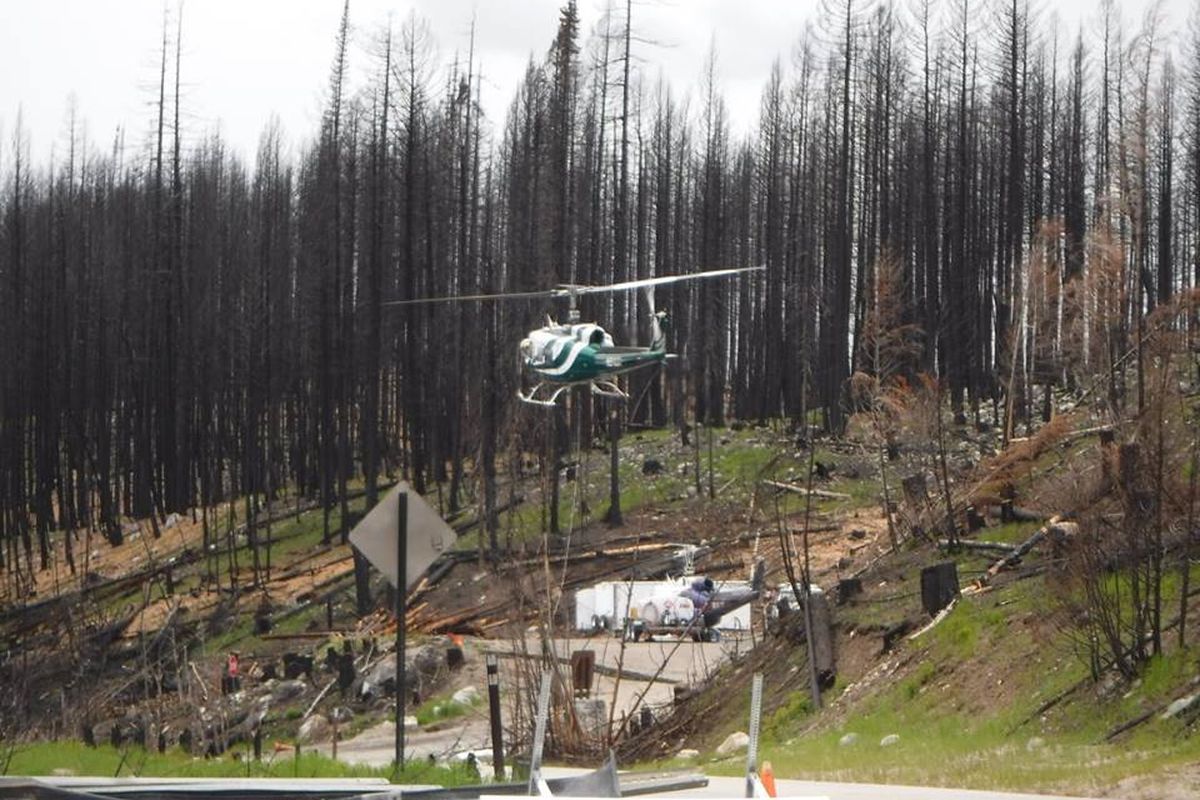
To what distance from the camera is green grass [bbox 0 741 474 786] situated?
16.0 meters

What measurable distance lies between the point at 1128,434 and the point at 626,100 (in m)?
27.1

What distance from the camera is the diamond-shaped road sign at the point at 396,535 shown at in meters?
16.0

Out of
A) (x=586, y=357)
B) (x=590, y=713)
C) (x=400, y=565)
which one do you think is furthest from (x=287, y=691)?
(x=400, y=565)

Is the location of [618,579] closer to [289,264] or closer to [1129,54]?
[1129,54]

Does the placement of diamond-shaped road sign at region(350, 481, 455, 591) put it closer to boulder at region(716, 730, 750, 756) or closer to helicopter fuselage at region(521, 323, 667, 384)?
helicopter fuselage at region(521, 323, 667, 384)

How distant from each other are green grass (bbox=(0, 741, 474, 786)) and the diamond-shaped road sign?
5.61 ft

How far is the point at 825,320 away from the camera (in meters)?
60.5

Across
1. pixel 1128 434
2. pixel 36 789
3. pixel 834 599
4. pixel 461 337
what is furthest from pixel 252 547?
pixel 36 789

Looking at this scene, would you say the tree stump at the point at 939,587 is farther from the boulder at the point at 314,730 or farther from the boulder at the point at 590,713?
the boulder at the point at 314,730

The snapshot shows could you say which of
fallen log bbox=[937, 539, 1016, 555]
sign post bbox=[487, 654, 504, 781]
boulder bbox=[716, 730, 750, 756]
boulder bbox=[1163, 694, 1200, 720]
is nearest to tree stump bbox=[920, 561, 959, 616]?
fallen log bbox=[937, 539, 1016, 555]

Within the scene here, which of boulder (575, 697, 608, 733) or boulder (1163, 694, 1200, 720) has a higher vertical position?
boulder (1163, 694, 1200, 720)

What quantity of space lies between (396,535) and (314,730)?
17.0 meters

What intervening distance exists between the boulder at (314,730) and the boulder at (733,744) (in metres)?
8.48

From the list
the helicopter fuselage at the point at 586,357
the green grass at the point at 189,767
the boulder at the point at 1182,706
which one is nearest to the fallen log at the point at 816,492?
the helicopter fuselage at the point at 586,357
